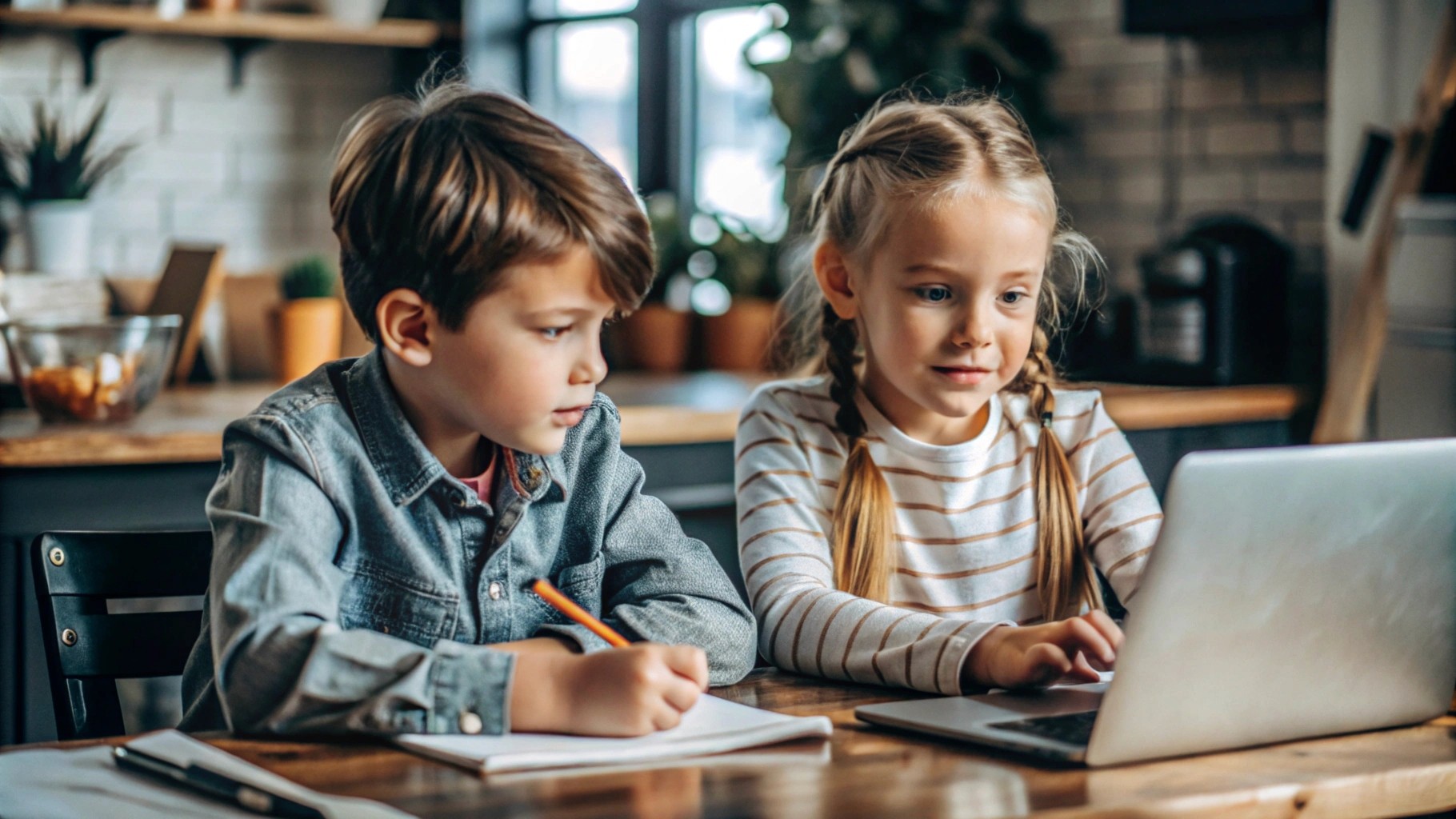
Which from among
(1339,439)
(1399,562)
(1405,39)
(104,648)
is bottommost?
(1339,439)

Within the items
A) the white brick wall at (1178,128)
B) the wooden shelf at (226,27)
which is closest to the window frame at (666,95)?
the wooden shelf at (226,27)

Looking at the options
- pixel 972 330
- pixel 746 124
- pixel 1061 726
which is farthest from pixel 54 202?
pixel 1061 726

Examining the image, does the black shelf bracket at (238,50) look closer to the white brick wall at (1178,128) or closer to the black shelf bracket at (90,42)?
the black shelf bracket at (90,42)

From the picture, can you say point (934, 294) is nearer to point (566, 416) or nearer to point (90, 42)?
point (566, 416)

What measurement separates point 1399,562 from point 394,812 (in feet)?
2.01

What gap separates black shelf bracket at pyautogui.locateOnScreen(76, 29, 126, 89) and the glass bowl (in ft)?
6.73

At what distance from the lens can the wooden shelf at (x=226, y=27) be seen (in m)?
3.91

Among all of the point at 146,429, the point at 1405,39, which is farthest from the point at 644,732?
the point at 1405,39

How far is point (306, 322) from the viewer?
279cm

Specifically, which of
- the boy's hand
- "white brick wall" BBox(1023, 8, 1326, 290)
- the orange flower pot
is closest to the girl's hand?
the boy's hand

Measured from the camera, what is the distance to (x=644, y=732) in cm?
94

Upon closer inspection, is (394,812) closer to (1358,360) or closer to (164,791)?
(164,791)

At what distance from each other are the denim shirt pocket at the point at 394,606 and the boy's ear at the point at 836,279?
0.51m

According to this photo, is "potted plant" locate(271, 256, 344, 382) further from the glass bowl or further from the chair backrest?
the chair backrest
